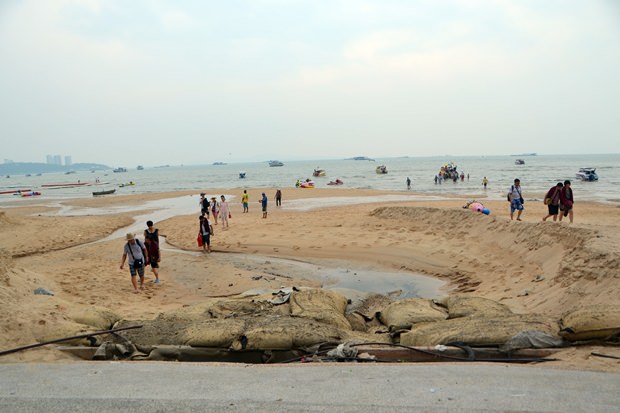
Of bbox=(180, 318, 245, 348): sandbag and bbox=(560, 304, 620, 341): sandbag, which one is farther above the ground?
bbox=(560, 304, 620, 341): sandbag

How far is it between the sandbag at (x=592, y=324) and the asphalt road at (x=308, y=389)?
1019 millimetres

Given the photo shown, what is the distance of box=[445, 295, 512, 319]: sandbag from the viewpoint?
643 cm

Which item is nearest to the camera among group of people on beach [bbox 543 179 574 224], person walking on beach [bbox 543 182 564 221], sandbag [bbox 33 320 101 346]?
sandbag [bbox 33 320 101 346]

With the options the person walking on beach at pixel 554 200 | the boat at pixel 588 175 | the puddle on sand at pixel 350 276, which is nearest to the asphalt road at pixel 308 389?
the puddle on sand at pixel 350 276

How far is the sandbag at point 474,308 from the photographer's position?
21.1 feet

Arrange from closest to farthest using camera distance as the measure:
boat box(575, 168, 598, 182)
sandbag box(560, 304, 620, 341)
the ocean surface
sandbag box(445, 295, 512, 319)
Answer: sandbag box(560, 304, 620, 341), sandbag box(445, 295, 512, 319), the ocean surface, boat box(575, 168, 598, 182)

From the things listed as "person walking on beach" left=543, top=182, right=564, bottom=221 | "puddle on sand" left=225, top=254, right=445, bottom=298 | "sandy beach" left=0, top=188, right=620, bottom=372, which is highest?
"person walking on beach" left=543, top=182, right=564, bottom=221

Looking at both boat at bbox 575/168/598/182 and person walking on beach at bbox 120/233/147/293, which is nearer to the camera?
person walking on beach at bbox 120/233/147/293

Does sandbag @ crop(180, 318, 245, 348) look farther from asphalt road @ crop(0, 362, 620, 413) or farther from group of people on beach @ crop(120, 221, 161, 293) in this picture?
group of people on beach @ crop(120, 221, 161, 293)

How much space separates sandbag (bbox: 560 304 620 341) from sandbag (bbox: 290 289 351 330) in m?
2.99

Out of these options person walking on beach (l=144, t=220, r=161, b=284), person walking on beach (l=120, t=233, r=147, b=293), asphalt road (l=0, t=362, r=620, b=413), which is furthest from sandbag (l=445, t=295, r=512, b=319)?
person walking on beach (l=144, t=220, r=161, b=284)

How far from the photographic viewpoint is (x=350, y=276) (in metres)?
11.4

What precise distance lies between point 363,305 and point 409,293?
1.84m

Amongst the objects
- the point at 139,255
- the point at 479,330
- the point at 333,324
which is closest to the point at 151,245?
the point at 139,255
